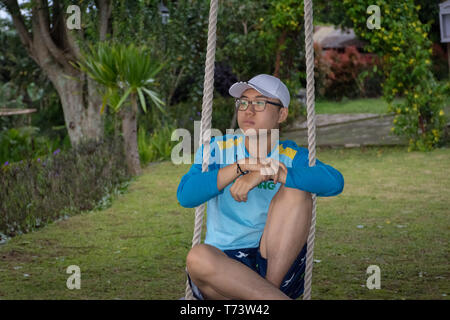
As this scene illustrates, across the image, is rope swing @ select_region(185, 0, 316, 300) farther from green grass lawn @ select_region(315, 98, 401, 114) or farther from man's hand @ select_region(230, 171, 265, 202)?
green grass lawn @ select_region(315, 98, 401, 114)

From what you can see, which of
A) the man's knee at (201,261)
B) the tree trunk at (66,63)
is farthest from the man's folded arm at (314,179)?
the tree trunk at (66,63)

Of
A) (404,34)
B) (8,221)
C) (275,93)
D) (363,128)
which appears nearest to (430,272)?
(275,93)

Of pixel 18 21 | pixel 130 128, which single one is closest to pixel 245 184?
pixel 130 128

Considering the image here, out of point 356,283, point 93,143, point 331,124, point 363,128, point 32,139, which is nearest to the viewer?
point 356,283

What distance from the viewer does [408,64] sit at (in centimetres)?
948

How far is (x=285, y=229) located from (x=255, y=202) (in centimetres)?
26

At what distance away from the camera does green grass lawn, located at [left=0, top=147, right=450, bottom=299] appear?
4.09m

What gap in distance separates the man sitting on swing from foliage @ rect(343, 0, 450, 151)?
6.76 metres

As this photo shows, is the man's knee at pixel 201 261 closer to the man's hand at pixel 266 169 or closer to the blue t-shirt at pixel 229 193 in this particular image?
the blue t-shirt at pixel 229 193

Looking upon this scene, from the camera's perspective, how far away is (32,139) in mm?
10594
